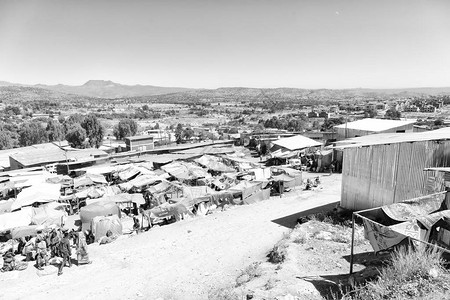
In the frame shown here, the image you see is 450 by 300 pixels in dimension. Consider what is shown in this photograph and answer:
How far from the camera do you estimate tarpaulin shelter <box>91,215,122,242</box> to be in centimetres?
1335

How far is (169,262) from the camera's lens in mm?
10562

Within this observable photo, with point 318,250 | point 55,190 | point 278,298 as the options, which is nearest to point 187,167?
point 55,190

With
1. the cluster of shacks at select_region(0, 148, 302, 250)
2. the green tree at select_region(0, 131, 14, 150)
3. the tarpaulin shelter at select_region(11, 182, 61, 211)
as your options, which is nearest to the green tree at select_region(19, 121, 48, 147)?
the green tree at select_region(0, 131, 14, 150)

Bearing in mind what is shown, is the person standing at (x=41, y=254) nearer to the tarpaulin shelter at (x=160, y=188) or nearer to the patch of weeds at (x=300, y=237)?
the tarpaulin shelter at (x=160, y=188)

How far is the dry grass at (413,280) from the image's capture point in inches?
219

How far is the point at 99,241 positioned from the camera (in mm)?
13000

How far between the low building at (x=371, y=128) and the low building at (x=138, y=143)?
24.8 metres

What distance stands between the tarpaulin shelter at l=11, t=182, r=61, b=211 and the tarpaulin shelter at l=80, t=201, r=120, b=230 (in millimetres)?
3216

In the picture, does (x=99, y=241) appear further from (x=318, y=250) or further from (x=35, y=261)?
(x=318, y=250)

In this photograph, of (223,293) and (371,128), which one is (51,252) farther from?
(371,128)

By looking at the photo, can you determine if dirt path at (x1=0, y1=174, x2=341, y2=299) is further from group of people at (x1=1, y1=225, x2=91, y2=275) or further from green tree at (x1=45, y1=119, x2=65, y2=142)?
green tree at (x1=45, y1=119, x2=65, y2=142)

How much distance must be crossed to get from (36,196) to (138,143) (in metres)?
27.1

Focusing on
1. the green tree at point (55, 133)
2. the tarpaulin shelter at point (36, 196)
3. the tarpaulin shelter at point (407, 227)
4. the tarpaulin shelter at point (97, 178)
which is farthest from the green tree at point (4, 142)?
the tarpaulin shelter at point (407, 227)

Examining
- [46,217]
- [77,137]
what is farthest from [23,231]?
[77,137]
